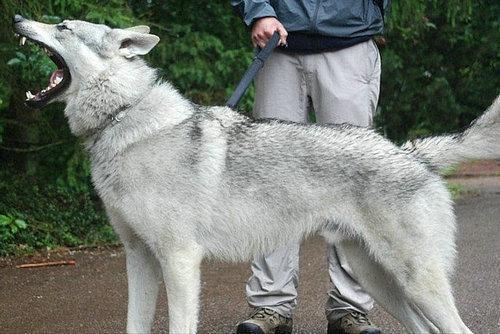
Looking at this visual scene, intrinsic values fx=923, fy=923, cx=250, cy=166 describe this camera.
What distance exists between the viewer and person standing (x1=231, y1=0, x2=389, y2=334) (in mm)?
5891

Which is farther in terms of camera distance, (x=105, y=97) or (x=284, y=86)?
(x=284, y=86)

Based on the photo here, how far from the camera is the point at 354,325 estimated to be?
19.8 ft

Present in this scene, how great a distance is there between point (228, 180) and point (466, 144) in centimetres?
135

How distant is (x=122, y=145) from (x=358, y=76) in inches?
70.4

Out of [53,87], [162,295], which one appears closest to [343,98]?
[53,87]

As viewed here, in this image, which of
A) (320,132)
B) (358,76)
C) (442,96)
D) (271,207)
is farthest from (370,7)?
(442,96)

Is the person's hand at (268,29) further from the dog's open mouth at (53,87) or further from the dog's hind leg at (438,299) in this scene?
the dog's hind leg at (438,299)

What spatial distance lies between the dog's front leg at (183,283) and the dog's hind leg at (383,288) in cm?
88

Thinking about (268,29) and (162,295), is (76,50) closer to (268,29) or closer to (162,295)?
(268,29)

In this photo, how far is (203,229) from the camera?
5.09 metres

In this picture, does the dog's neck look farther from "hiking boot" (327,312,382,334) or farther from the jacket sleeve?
"hiking boot" (327,312,382,334)

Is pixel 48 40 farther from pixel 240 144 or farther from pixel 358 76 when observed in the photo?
pixel 358 76

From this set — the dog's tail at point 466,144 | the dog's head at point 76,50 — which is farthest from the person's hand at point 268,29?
the dog's tail at point 466,144

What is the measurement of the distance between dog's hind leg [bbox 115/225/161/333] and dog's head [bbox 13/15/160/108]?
93cm
